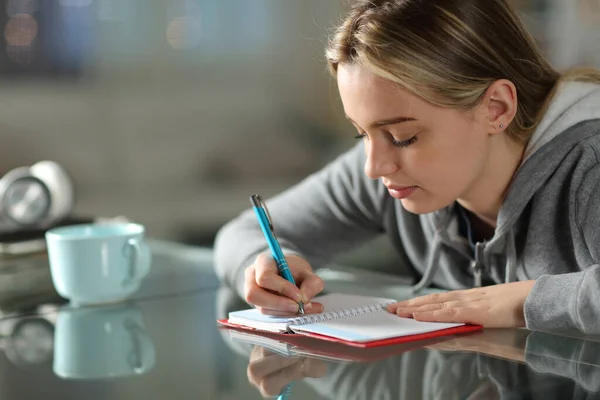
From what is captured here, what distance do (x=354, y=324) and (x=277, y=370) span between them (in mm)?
169

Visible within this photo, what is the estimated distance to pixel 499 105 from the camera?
1143mm

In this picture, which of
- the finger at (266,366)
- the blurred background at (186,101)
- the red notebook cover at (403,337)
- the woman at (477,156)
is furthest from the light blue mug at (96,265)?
the blurred background at (186,101)

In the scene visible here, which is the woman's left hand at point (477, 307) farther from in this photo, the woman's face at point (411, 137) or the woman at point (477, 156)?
the woman's face at point (411, 137)

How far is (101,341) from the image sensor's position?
103 cm

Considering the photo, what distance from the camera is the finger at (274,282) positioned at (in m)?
1.06

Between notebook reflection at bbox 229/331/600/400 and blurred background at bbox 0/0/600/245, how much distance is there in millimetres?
2106

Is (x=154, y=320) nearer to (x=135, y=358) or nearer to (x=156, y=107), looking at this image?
(x=135, y=358)

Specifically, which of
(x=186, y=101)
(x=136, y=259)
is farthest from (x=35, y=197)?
(x=186, y=101)

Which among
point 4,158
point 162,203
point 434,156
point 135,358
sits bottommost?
point 162,203

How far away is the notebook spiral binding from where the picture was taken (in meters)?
1.00

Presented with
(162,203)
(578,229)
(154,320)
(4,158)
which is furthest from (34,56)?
(578,229)

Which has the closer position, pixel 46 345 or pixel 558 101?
pixel 46 345

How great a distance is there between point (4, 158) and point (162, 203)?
0.55m

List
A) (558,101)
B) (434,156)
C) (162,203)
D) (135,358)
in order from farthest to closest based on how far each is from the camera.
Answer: (162,203) → (558,101) → (434,156) → (135,358)
